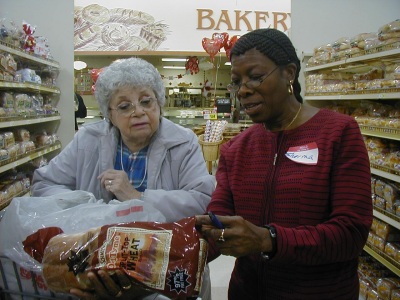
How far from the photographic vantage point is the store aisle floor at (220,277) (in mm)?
3109

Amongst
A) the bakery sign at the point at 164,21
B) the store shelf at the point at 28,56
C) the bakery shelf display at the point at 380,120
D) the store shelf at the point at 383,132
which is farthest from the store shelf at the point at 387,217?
the bakery sign at the point at 164,21

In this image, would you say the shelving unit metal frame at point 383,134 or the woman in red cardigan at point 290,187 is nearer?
the woman in red cardigan at point 290,187

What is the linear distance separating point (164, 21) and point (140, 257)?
9262mm

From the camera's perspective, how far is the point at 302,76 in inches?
180

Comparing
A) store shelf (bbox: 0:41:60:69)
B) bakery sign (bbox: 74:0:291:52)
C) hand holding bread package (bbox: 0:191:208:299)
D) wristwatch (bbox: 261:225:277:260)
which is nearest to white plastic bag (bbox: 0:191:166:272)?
hand holding bread package (bbox: 0:191:208:299)

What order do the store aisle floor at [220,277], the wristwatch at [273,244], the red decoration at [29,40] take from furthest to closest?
the red decoration at [29,40] → the store aisle floor at [220,277] → the wristwatch at [273,244]

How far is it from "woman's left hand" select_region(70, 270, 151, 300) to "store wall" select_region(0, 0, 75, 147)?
4762 mm

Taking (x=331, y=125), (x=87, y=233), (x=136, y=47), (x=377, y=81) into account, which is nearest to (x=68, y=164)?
(x=87, y=233)

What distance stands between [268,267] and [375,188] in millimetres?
2260

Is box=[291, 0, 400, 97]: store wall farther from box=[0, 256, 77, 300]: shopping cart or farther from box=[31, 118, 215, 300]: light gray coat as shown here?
box=[0, 256, 77, 300]: shopping cart

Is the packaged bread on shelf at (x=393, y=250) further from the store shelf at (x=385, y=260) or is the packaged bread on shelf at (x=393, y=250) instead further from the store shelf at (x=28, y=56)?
the store shelf at (x=28, y=56)

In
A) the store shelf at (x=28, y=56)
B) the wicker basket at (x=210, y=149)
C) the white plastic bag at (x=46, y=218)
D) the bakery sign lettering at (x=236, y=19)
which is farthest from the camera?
the bakery sign lettering at (x=236, y=19)

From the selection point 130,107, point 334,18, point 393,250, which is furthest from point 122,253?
point 334,18

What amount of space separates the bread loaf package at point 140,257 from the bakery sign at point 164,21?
8.94 m
